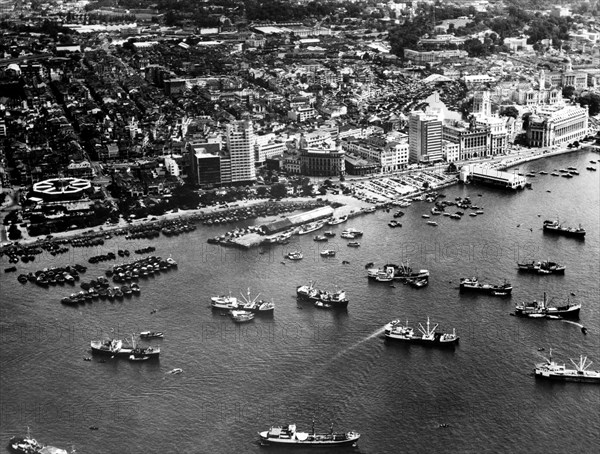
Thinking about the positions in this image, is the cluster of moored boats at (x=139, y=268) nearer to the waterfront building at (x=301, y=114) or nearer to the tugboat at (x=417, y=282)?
the tugboat at (x=417, y=282)

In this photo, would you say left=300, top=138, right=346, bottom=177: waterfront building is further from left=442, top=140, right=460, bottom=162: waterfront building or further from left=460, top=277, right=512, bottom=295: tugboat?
left=460, top=277, right=512, bottom=295: tugboat

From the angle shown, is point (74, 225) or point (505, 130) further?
point (505, 130)

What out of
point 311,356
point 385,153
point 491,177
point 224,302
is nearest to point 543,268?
point 311,356

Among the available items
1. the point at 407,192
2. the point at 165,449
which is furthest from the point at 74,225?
the point at 165,449

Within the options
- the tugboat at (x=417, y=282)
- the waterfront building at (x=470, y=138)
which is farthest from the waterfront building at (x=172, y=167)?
the tugboat at (x=417, y=282)

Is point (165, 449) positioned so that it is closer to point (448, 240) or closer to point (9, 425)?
point (9, 425)

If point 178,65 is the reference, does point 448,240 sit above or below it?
below

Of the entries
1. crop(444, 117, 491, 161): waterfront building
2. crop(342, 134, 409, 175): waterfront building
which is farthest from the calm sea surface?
crop(444, 117, 491, 161): waterfront building

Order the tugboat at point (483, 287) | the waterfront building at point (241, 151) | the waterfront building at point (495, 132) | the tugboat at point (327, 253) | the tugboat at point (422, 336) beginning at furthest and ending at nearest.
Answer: the waterfront building at point (495, 132) < the waterfront building at point (241, 151) < the tugboat at point (327, 253) < the tugboat at point (483, 287) < the tugboat at point (422, 336)
